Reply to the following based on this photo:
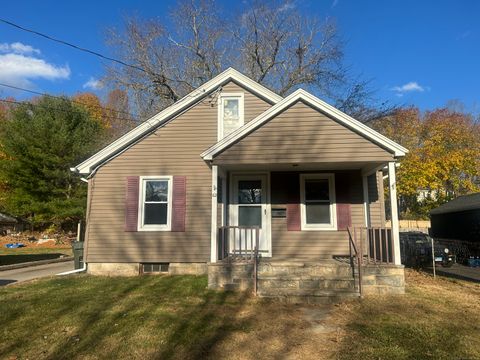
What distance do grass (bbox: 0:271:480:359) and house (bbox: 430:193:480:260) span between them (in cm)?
919

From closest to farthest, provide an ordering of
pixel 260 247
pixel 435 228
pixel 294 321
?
pixel 294 321, pixel 260 247, pixel 435 228

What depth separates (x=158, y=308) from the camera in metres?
5.93

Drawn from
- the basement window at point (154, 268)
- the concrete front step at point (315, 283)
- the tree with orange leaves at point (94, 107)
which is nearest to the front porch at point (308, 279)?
the concrete front step at point (315, 283)

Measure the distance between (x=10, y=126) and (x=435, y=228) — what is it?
1090 inches

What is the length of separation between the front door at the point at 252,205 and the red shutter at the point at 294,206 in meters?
0.56

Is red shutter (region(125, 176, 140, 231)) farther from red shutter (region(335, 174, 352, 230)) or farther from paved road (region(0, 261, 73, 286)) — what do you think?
red shutter (region(335, 174, 352, 230))

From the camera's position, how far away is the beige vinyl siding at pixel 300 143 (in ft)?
25.1

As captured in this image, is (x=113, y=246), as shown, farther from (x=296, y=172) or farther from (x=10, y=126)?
(x=10, y=126)

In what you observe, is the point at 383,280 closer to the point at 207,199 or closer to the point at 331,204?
the point at 331,204

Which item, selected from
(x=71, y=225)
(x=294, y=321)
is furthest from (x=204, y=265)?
(x=71, y=225)

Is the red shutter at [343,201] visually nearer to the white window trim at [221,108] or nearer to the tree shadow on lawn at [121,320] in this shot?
the white window trim at [221,108]

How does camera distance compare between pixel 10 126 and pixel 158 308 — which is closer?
pixel 158 308

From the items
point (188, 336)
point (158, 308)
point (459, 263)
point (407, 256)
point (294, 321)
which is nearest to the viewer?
point (188, 336)

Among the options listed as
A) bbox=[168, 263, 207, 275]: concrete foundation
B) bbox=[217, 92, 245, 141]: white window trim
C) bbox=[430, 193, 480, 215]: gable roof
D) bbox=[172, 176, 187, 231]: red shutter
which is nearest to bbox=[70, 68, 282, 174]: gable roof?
bbox=[217, 92, 245, 141]: white window trim
